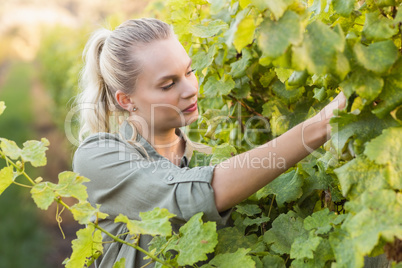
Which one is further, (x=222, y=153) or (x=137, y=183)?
(x=222, y=153)

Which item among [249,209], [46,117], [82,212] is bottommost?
[46,117]

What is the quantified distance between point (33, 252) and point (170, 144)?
16.2 feet

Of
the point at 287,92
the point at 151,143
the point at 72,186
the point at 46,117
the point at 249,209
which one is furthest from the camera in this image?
the point at 46,117

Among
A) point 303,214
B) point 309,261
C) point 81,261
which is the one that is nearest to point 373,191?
point 309,261

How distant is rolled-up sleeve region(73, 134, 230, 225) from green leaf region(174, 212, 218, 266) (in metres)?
0.12

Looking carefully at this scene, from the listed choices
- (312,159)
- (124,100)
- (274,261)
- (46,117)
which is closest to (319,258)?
(274,261)

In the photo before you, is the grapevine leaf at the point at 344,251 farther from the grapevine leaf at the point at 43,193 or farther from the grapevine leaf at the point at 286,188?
the grapevine leaf at the point at 43,193

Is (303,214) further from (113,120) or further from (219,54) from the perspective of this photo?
(113,120)

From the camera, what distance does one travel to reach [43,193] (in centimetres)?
99

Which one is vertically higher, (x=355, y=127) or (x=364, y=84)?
(x=364, y=84)

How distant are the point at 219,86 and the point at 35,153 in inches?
33.4

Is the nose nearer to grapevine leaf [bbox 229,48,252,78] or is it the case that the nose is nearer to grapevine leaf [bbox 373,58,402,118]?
grapevine leaf [bbox 229,48,252,78]

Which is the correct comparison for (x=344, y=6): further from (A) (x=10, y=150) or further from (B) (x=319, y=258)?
(A) (x=10, y=150)

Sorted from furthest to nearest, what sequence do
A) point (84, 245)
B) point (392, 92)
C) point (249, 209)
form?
point (249, 209) → point (84, 245) → point (392, 92)
